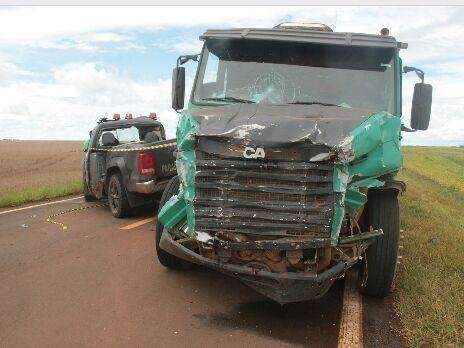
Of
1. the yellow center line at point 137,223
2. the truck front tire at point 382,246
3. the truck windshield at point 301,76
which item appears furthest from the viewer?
the yellow center line at point 137,223

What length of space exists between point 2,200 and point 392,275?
10.2m

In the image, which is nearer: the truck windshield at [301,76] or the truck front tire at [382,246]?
the truck front tire at [382,246]

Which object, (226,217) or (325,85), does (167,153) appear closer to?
(325,85)

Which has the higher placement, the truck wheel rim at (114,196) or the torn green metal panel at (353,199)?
the torn green metal panel at (353,199)

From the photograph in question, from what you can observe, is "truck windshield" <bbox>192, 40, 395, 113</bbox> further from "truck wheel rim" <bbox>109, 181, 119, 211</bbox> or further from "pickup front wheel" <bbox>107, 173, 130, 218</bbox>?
"truck wheel rim" <bbox>109, 181, 119, 211</bbox>

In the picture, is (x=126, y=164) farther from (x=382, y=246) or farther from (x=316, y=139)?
(x=316, y=139)

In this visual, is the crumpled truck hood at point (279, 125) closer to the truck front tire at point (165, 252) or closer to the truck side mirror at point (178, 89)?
the truck front tire at point (165, 252)

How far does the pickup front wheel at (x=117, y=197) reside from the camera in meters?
9.79

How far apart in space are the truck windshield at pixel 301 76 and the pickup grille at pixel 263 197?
1457mm

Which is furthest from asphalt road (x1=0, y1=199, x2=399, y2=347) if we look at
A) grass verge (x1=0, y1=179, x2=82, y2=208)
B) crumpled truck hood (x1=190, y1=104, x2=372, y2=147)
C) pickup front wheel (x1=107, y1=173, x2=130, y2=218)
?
grass verge (x1=0, y1=179, x2=82, y2=208)

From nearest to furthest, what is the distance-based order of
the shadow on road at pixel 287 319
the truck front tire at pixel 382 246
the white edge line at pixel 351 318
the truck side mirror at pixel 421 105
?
the white edge line at pixel 351 318, the shadow on road at pixel 287 319, the truck front tire at pixel 382 246, the truck side mirror at pixel 421 105

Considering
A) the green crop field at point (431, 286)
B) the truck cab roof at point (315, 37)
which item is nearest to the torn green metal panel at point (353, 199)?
the green crop field at point (431, 286)

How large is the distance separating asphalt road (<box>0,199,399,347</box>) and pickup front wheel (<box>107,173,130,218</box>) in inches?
91.7

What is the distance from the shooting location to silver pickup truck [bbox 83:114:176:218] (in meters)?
9.48
